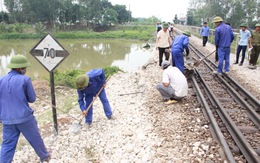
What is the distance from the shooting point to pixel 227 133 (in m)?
4.36

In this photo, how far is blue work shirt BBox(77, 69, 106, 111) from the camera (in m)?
4.85

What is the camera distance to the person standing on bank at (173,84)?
18.7 ft

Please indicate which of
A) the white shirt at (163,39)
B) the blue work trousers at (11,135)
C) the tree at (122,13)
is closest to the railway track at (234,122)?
the white shirt at (163,39)

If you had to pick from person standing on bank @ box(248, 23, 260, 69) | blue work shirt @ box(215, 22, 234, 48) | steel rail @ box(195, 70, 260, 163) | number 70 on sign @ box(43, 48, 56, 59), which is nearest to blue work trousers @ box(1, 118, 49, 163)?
number 70 on sign @ box(43, 48, 56, 59)

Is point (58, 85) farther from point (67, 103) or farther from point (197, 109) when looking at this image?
point (197, 109)

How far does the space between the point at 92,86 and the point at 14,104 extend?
1.73 metres

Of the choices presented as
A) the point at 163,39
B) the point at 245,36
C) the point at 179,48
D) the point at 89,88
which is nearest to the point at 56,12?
the point at 163,39

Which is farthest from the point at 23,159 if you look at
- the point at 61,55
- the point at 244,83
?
the point at 244,83

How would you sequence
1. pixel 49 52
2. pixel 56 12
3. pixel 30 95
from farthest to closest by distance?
1. pixel 56 12
2. pixel 49 52
3. pixel 30 95

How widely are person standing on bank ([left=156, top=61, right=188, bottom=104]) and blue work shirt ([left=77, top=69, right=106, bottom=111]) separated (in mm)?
1588

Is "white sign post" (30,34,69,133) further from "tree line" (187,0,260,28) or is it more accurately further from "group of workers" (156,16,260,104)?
"tree line" (187,0,260,28)

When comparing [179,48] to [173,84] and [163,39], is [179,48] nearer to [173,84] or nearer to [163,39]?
[173,84]

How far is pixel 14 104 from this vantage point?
11.4 feet

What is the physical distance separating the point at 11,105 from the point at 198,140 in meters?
3.12
